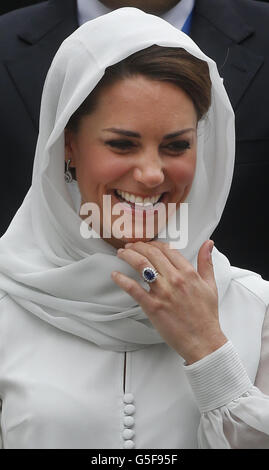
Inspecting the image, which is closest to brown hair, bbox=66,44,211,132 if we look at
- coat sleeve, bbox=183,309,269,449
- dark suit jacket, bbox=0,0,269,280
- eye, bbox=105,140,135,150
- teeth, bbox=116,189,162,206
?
eye, bbox=105,140,135,150

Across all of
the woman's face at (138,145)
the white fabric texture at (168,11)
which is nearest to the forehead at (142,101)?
the woman's face at (138,145)

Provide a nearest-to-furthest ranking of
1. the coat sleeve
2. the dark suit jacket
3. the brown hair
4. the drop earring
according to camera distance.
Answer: the coat sleeve → the brown hair → the drop earring → the dark suit jacket

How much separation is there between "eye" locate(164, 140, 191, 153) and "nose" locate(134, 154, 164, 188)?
0.05 m

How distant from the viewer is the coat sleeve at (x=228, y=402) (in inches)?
104

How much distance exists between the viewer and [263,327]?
2.90 metres

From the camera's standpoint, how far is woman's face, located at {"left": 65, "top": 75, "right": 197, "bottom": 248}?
2.71 m

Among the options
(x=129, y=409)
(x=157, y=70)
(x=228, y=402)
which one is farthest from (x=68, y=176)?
(x=228, y=402)

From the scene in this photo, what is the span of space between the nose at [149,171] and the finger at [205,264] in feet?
0.61

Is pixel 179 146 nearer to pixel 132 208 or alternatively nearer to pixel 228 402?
pixel 132 208

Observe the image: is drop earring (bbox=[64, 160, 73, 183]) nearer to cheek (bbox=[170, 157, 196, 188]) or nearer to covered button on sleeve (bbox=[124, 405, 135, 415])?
cheek (bbox=[170, 157, 196, 188])

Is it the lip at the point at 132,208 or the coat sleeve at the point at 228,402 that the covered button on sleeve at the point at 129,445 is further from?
the lip at the point at 132,208

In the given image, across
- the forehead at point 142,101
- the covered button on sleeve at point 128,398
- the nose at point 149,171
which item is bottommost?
the covered button on sleeve at point 128,398

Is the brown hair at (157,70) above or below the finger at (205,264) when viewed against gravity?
above
